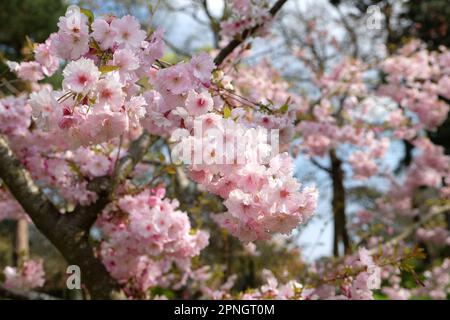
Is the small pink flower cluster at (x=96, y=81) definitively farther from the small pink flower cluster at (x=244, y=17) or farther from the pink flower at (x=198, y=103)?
the small pink flower cluster at (x=244, y=17)

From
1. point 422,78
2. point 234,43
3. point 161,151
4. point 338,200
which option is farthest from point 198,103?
point 422,78

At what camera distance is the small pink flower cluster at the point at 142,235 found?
2762 mm

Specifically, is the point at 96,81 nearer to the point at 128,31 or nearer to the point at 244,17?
the point at 128,31

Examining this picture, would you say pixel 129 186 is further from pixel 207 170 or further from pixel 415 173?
pixel 415 173

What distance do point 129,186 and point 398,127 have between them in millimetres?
4568

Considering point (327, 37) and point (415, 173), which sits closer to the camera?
point (415, 173)

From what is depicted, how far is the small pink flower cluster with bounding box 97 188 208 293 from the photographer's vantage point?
276 centimetres

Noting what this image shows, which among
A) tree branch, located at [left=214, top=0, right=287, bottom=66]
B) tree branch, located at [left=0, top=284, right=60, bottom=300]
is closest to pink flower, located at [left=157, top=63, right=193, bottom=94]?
tree branch, located at [left=214, top=0, right=287, bottom=66]

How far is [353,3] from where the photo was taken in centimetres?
1184

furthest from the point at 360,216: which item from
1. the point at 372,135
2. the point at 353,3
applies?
the point at 353,3

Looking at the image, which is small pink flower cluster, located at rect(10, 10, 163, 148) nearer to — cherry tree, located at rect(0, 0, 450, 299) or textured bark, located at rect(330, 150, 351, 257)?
cherry tree, located at rect(0, 0, 450, 299)

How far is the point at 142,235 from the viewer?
107 inches

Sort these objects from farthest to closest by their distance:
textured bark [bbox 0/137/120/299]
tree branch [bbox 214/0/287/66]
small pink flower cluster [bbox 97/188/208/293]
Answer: tree branch [bbox 214/0/287/66] → textured bark [bbox 0/137/120/299] → small pink flower cluster [bbox 97/188/208/293]
